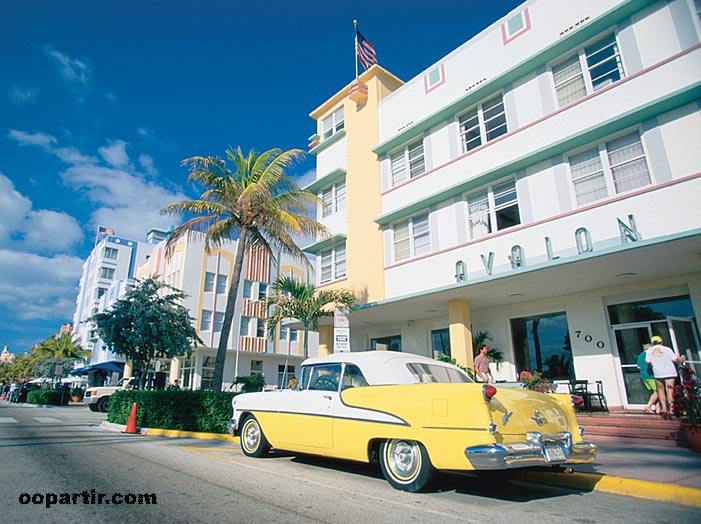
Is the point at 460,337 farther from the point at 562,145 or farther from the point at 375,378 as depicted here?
the point at 375,378

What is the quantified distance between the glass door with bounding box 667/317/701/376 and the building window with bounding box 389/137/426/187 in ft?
28.5

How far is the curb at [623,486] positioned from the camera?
4.79 metres

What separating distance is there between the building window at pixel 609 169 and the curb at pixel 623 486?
7.51 m

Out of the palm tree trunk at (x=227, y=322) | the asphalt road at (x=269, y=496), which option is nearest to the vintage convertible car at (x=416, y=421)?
the asphalt road at (x=269, y=496)

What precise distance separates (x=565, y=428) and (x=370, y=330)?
45.2ft

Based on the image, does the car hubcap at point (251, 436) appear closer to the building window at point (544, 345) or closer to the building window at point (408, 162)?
the building window at point (544, 345)

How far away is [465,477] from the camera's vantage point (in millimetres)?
6363

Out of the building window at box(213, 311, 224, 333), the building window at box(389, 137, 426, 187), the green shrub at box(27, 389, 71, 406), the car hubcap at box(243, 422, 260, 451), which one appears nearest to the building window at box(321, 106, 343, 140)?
the building window at box(389, 137, 426, 187)

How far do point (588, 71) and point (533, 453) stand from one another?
10972mm

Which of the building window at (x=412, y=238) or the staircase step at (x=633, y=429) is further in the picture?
the building window at (x=412, y=238)

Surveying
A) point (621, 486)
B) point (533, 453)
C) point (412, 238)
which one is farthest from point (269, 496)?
point (412, 238)

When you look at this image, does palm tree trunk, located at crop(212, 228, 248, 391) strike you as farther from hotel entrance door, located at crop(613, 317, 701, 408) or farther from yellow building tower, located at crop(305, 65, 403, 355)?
hotel entrance door, located at crop(613, 317, 701, 408)

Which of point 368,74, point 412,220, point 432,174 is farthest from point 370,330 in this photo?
point 368,74

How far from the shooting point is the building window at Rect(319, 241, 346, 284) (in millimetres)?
18266
